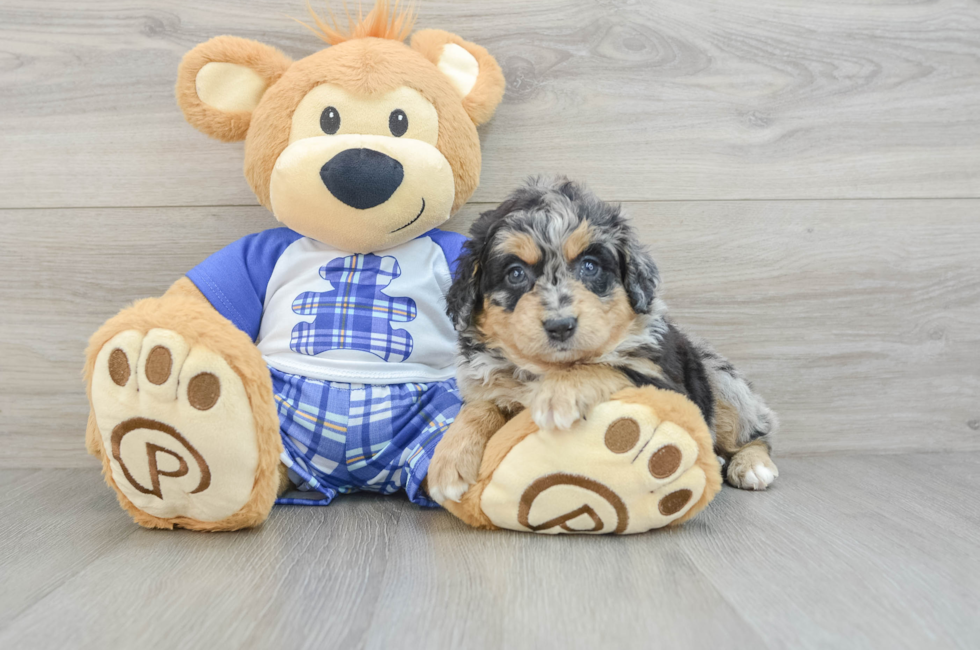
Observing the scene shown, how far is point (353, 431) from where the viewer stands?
1.75 m

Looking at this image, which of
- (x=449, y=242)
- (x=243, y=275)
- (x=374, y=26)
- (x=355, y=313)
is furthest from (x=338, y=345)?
(x=374, y=26)

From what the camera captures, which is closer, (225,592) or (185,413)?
(225,592)

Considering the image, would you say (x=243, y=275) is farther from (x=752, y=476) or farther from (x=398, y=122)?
(x=752, y=476)

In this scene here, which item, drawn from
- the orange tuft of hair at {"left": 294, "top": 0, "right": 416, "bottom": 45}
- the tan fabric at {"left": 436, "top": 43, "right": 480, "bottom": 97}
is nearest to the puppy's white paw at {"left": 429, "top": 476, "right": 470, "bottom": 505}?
the tan fabric at {"left": 436, "top": 43, "right": 480, "bottom": 97}

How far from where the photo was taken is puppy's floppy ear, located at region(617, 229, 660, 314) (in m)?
1.53

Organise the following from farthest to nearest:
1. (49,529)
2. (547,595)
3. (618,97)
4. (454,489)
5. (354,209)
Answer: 1. (618,97)
2. (354,209)
3. (49,529)
4. (454,489)
5. (547,595)

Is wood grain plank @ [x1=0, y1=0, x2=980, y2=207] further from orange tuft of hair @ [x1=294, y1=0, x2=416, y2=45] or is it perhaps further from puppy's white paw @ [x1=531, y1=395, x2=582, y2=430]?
puppy's white paw @ [x1=531, y1=395, x2=582, y2=430]

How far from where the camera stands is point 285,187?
1740mm

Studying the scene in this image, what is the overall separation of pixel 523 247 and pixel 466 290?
19 cm

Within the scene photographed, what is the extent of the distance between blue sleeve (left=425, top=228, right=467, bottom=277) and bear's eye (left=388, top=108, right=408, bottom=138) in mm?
338

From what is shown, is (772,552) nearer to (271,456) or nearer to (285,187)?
(271,456)

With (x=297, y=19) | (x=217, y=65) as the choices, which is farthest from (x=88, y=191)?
(x=297, y=19)

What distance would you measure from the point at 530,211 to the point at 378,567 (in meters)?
0.83

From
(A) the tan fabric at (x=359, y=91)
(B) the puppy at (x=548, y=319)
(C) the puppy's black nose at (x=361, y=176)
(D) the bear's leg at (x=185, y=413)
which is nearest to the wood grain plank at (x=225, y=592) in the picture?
(D) the bear's leg at (x=185, y=413)
